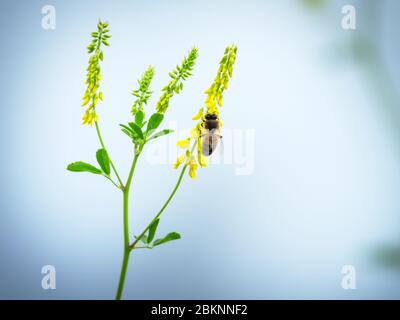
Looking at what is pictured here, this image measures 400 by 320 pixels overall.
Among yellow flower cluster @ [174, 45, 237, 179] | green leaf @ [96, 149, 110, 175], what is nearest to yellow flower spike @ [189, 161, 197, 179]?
yellow flower cluster @ [174, 45, 237, 179]

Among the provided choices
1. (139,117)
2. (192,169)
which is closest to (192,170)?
(192,169)

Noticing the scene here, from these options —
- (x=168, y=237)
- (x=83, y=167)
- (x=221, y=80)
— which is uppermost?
(x=221, y=80)

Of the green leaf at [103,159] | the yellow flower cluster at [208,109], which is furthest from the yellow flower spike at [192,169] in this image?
the green leaf at [103,159]

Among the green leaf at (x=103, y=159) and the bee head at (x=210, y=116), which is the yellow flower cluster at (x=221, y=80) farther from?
the green leaf at (x=103, y=159)

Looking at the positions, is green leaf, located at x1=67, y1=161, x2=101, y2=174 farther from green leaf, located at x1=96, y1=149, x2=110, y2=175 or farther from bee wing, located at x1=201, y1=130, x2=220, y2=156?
bee wing, located at x1=201, y1=130, x2=220, y2=156

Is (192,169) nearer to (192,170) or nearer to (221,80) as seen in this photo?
(192,170)

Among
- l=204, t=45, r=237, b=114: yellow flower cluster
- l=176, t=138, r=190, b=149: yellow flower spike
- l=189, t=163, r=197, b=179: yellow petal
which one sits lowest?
l=189, t=163, r=197, b=179: yellow petal
